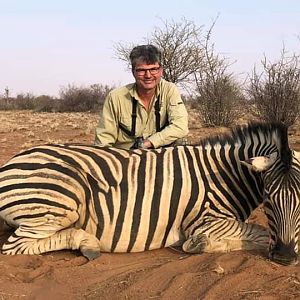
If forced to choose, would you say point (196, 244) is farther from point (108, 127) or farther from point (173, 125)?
point (108, 127)

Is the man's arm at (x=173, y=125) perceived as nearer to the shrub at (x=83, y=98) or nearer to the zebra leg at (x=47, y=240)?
the zebra leg at (x=47, y=240)

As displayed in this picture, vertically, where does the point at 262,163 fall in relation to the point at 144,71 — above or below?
below

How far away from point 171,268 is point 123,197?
2.71 feet

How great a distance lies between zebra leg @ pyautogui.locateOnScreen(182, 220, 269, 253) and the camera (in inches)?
149

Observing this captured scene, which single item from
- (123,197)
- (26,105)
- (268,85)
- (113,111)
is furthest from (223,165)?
(26,105)

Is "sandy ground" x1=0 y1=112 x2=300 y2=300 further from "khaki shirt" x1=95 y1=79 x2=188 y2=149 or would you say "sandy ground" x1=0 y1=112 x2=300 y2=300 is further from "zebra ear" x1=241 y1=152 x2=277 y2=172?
"khaki shirt" x1=95 y1=79 x2=188 y2=149

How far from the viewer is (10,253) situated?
3.86 m

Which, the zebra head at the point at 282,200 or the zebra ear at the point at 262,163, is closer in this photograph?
the zebra head at the point at 282,200

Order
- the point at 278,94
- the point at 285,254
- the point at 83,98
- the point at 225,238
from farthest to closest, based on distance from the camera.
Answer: the point at 83,98
the point at 278,94
the point at 225,238
the point at 285,254

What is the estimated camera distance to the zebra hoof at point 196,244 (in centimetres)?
377

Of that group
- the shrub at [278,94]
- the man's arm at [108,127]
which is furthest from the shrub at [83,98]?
the man's arm at [108,127]

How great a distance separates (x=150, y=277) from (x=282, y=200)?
106 cm

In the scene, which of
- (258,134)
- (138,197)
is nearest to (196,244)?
(138,197)

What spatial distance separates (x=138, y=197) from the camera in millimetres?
4004
